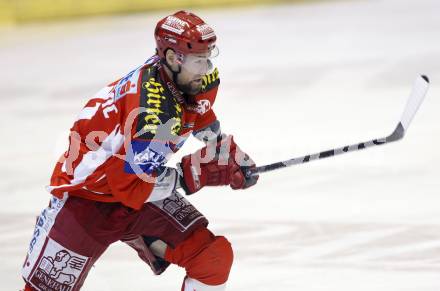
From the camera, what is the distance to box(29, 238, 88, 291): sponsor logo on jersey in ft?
12.7

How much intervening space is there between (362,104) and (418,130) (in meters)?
1.05

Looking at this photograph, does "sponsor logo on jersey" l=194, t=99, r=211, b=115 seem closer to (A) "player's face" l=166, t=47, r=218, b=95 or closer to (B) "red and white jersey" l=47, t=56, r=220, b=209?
(B) "red and white jersey" l=47, t=56, r=220, b=209

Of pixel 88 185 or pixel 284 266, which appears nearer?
pixel 88 185

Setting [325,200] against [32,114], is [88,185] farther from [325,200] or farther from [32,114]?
[32,114]

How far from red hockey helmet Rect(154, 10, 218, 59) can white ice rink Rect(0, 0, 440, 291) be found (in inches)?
54.6

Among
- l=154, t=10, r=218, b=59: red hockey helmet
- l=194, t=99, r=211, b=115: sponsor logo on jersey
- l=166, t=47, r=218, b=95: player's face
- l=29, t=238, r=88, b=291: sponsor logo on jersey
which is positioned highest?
l=154, t=10, r=218, b=59: red hockey helmet

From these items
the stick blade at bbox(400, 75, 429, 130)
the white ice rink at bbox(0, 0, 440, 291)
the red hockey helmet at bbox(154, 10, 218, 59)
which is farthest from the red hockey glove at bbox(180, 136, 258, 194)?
the white ice rink at bbox(0, 0, 440, 291)

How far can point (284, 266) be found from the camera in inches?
194

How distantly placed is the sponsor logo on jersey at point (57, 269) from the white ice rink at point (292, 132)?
91 cm

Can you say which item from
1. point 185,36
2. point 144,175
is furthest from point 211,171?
point 185,36

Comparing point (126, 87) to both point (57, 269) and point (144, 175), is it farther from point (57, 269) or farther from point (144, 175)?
point (57, 269)

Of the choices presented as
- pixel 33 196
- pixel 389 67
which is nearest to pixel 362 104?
pixel 389 67

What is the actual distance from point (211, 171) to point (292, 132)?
3.77 m

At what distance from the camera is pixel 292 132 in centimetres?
759
